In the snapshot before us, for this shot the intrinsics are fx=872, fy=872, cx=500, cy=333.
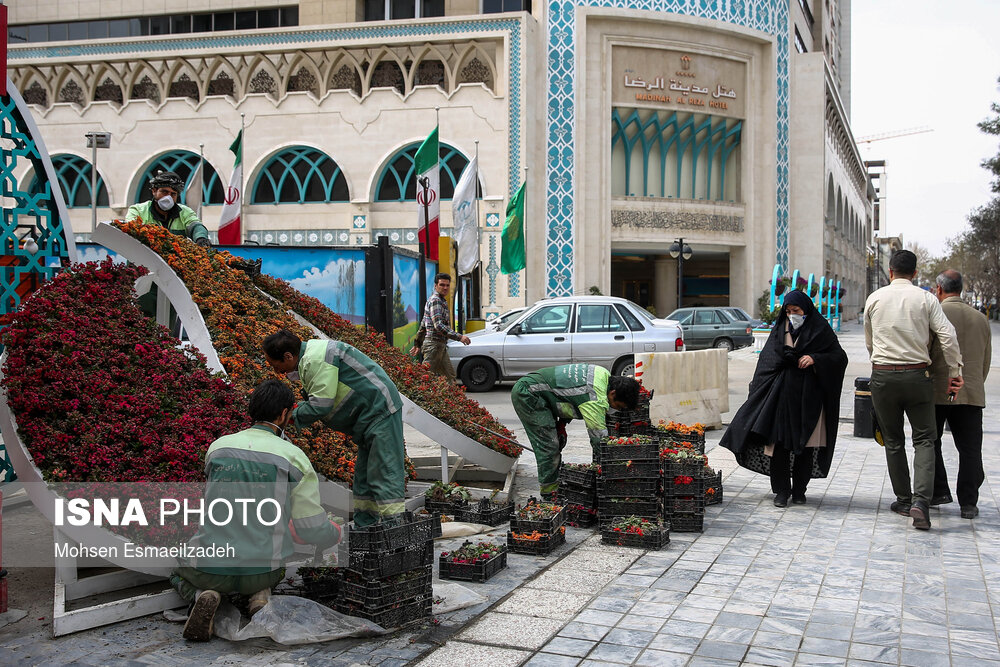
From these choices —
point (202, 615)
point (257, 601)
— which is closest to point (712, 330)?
point (257, 601)

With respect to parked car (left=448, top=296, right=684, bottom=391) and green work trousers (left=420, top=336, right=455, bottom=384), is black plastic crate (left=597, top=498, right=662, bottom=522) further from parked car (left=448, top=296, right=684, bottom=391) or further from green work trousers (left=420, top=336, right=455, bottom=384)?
parked car (left=448, top=296, right=684, bottom=391)

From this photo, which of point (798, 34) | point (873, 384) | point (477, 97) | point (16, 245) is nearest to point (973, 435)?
point (873, 384)

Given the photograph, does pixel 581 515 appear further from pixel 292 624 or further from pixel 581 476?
pixel 292 624

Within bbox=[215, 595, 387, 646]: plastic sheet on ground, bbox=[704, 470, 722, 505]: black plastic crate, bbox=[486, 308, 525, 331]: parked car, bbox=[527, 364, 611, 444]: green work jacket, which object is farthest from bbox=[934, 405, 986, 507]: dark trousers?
bbox=[486, 308, 525, 331]: parked car

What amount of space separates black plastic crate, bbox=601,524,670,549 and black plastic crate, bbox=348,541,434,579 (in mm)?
1884

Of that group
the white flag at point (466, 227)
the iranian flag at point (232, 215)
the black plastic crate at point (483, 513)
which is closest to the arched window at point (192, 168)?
the iranian flag at point (232, 215)

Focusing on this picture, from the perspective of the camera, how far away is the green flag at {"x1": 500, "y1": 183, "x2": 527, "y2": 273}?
2128 cm

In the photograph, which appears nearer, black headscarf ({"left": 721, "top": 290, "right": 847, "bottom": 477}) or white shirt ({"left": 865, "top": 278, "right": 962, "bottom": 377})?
white shirt ({"left": 865, "top": 278, "right": 962, "bottom": 377})

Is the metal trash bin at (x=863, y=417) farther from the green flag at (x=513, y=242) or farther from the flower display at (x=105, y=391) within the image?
the green flag at (x=513, y=242)

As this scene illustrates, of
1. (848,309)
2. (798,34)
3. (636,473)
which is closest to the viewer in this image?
(636,473)

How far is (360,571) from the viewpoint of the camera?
4.36 m

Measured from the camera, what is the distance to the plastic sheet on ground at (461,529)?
20.7 ft

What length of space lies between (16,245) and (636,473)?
193 inches

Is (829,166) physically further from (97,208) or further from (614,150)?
(97,208)
